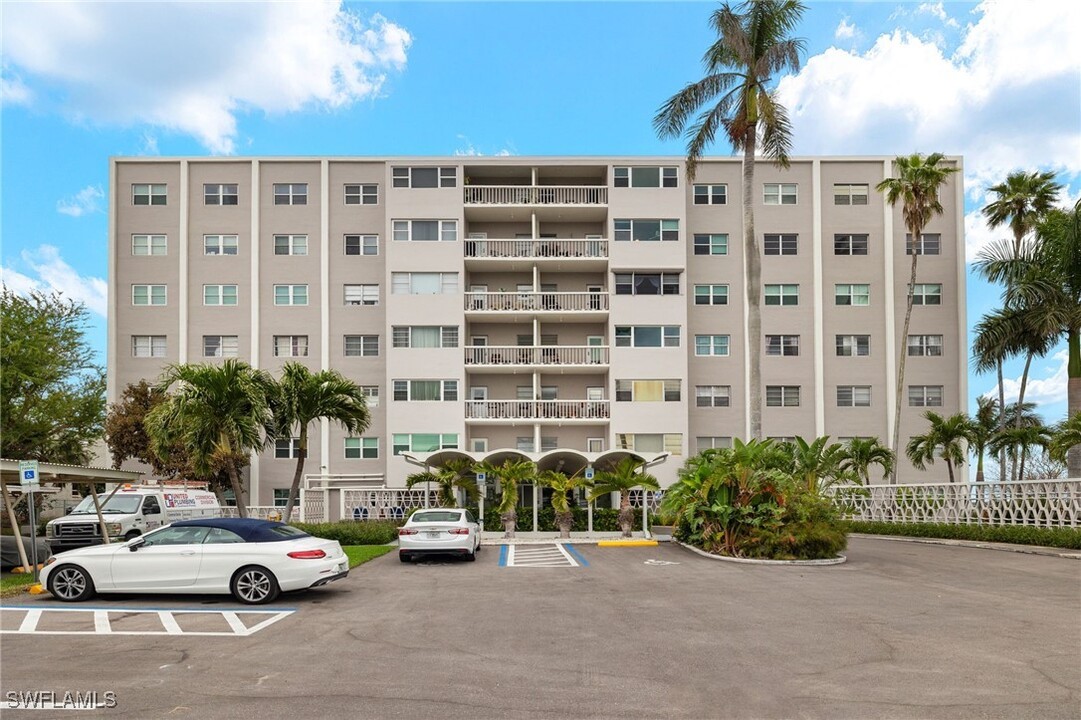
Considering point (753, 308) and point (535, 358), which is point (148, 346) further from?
point (753, 308)

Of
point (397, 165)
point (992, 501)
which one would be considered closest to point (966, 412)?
point (992, 501)

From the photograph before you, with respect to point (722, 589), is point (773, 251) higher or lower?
higher

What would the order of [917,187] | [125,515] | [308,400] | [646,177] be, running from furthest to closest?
[646,177] → [917,187] → [308,400] → [125,515]

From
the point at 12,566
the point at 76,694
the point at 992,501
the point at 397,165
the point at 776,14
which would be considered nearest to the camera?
the point at 76,694

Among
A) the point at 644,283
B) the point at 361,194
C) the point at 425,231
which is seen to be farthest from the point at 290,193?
the point at 644,283

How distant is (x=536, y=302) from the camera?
40.9m

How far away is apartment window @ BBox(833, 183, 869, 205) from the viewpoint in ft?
143

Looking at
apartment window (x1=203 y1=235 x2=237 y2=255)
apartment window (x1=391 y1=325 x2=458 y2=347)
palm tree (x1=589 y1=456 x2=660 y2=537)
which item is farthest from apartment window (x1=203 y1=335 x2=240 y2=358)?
palm tree (x1=589 y1=456 x2=660 y2=537)

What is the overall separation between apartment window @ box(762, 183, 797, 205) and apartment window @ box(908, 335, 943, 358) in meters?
8.78

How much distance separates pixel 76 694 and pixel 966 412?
138 feet

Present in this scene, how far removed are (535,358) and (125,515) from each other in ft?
63.7

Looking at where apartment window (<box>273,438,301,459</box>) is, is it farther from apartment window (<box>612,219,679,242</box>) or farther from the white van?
apartment window (<box>612,219,679,242</box>)

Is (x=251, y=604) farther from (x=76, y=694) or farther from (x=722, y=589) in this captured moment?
(x=722, y=589)

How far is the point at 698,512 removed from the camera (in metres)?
24.1
